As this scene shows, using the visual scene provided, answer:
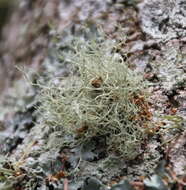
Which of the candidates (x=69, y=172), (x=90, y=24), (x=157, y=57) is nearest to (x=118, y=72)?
(x=157, y=57)

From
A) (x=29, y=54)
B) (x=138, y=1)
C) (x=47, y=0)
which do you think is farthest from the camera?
(x=47, y=0)

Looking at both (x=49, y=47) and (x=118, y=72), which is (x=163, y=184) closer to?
(x=118, y=72)

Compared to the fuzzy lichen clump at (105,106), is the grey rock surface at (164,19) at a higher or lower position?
higher

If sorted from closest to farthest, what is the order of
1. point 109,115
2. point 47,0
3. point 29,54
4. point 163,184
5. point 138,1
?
1. point 163,184
2. point 109,115
3. point 138,1
4. point 29,54
5. point 47,0

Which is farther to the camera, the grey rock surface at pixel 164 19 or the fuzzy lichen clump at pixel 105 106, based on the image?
the grey rock surface at pixel 164 19

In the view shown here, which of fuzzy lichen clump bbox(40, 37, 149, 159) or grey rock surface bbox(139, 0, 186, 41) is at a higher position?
grey rock surface bbox(139, 0, 186, 41)

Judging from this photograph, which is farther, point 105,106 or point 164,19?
point 164,19

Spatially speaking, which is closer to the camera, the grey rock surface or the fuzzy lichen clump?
the fuzzy lichen clump

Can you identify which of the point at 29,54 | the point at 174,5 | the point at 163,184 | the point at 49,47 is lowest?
the point at 29,54
